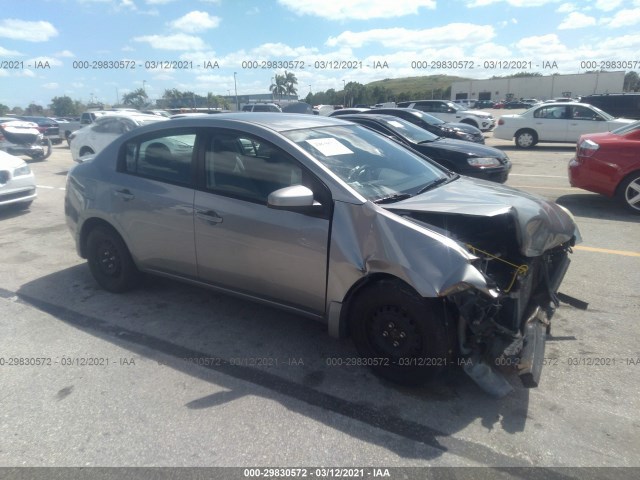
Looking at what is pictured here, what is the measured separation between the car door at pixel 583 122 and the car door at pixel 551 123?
0.57ft

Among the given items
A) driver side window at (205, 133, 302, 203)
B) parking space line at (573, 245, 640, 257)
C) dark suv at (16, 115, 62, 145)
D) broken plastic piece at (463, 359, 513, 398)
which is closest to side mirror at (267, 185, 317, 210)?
driver side window at (205, 133, 302, 203)

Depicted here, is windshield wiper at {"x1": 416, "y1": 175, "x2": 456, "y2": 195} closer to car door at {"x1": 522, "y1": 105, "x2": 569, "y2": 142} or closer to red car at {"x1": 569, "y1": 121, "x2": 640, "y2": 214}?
red car at {"x1": 569, "y1": 121, "x2": 640, "y2": 214}

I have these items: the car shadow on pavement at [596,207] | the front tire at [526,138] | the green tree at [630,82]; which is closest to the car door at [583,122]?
the front tire at [526,138]

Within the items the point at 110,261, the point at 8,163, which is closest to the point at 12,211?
the point at 8,163

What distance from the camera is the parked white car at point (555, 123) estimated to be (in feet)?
49.5

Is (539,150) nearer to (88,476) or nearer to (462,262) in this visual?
(462,262)

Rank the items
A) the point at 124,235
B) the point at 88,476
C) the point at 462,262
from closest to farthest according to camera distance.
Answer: the point at 88,476 < the point at 462,262 < the point at 124,235

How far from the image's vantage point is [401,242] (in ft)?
9.34

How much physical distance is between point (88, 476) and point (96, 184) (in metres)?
2.85

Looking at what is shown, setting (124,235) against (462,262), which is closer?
(462,262)

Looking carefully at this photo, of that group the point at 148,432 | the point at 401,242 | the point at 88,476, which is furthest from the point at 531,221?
the point at 88,476

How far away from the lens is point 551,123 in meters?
15.8

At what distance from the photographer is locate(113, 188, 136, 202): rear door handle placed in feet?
13.6

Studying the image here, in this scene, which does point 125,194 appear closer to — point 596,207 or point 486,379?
point 486,379
